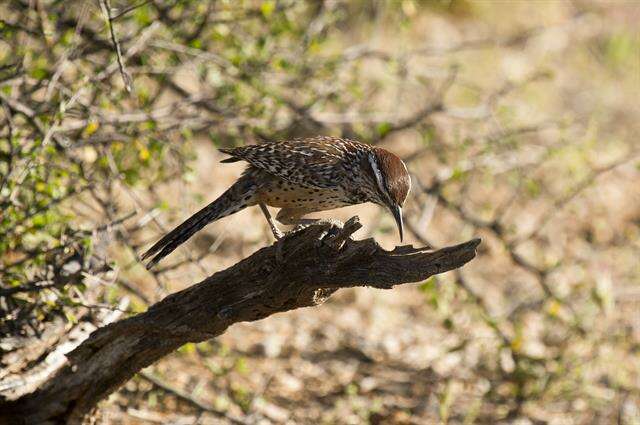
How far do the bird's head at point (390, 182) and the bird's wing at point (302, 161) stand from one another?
195mm

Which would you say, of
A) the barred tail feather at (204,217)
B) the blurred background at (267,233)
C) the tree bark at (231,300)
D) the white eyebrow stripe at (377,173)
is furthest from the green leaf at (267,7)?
the tree bark at (231,300)

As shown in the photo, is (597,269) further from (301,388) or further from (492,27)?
(492,27)

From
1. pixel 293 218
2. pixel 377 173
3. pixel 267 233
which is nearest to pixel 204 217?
pixel 293 218

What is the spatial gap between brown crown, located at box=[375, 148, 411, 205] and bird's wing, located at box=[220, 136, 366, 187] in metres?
0.24

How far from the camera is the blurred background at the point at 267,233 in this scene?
4.79 metres

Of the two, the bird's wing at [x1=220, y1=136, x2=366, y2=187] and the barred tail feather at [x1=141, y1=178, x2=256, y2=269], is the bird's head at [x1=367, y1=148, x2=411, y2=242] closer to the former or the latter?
the bird's wing at [x1=220, y1=136, x2=366, y2=187]

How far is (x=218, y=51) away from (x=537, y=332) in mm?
3571

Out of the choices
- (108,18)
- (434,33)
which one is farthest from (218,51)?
(434,33)

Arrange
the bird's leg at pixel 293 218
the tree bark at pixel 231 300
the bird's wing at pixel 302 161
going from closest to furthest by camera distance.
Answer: the tree bark at pixel 231 300, the bird's wing at pixel 302 161, the bird's leg at pixel 293 218

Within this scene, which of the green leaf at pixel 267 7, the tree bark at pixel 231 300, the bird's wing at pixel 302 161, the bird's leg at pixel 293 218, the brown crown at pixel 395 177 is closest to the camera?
the tree bark at pixel 231 300

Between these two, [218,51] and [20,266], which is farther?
[218,51]

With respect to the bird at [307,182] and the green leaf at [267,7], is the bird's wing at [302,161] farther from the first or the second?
the green leaf at [267,7]

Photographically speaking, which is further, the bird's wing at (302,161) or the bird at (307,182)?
the bird's wing at (302,161)

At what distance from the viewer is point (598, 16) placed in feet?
40.9
